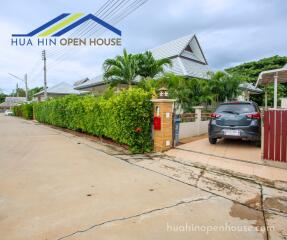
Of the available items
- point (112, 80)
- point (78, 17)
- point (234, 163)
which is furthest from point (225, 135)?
point (78, 17)

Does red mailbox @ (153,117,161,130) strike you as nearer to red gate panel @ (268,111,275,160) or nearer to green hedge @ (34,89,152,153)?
green hedge @ (34,89,152,153)

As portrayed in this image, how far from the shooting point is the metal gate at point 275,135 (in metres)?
5.56

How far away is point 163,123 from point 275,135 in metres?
3.38

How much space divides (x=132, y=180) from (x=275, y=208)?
279 centimetres

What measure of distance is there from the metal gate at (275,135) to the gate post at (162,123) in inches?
→ 122

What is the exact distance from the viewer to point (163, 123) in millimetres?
7965

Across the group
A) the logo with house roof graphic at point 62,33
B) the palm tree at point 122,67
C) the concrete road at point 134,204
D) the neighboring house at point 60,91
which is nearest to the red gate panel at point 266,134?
the concrete road at point 134,204

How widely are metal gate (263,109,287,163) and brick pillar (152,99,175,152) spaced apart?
3.11 meters

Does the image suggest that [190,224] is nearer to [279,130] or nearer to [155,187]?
[155,187]

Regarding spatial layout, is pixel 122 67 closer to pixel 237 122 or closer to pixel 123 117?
pixel 123 117

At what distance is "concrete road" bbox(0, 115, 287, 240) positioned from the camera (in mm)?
3104

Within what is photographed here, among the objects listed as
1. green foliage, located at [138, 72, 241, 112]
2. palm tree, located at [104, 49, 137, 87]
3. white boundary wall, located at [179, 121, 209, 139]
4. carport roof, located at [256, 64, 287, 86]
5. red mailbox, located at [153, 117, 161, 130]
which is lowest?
white boundary wall, located at [179, 121, 209, 139]

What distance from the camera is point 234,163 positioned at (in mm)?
6352

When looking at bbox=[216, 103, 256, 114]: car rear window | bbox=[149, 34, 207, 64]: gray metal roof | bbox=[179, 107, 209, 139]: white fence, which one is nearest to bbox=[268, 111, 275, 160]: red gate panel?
bbox=[216, 103, 256, 114]: car rear window
